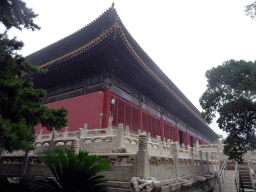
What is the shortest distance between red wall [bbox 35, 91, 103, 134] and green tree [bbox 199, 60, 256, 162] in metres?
5.44

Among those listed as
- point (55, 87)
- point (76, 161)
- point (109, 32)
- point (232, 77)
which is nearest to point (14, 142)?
point (76, 161)

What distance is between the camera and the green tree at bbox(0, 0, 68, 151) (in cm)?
392

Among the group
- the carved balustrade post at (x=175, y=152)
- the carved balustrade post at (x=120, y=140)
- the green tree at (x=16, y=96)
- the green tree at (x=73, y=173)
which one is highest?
the green tree at (x=16, y=96)

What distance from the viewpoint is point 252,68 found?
9.05 m

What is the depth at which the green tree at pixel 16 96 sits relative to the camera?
392 cm

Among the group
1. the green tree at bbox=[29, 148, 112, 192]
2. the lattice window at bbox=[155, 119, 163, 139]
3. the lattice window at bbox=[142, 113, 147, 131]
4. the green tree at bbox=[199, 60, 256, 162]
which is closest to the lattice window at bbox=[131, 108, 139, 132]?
the lattice window at bbox=[142, 113, 147, 131]

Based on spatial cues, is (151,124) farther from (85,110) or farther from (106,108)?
(85,110)

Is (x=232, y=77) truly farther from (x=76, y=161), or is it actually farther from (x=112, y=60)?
(x=76, y=161)

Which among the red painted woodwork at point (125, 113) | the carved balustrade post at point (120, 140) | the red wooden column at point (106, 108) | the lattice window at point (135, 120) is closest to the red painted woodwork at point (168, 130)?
the lattice window at point (135, 120)

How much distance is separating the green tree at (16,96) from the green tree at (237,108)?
23.7ft

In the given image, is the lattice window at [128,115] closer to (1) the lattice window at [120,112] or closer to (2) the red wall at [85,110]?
(1) the lattice window at [120,112]

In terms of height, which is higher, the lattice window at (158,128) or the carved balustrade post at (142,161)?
the lattice window at (158,128)

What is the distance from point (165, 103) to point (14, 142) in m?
13.0

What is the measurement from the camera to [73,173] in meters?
3.71
